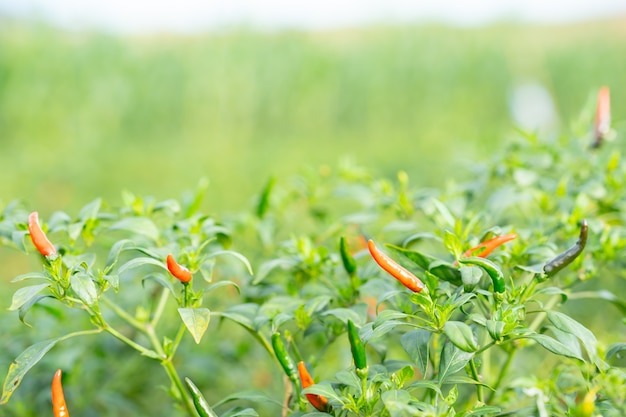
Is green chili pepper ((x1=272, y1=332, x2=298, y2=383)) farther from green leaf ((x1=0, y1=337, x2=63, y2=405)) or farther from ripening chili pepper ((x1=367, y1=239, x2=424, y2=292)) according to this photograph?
green leaf ((x1=0, y1=337, x2=63, y2=405))

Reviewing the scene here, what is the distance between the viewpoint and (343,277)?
1501mm

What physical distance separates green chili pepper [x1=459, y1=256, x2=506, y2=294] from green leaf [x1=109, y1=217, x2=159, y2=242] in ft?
1.79

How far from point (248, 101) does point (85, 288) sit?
5626 millimetres

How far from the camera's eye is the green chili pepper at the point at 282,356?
111cm

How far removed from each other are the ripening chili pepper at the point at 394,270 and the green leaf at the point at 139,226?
456 mm

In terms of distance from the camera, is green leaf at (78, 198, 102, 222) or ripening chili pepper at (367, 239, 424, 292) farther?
green leaf at (78, 198, 102, 222)

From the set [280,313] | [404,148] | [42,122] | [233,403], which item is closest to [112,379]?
[233,403]

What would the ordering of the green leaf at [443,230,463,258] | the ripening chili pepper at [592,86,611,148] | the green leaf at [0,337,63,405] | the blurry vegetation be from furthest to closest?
1. the blurry vegetation
2. the ripening chili pepper at [592,86,611,148]
3. the green leaf at [443,230,463,258]
4. the green leaf at [0,337,63,405]

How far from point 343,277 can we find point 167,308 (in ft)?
3.61

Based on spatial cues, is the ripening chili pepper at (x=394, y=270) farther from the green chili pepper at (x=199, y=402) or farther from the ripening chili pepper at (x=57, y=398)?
the ripening chili pepper at (x=57, y=398)

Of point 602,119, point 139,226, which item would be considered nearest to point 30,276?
point 139,226

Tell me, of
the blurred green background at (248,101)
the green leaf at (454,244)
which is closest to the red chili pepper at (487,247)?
the green leaf at (454,244)

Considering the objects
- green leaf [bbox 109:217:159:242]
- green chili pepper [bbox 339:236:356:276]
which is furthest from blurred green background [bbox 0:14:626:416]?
green chili pepper [bbox 339:236:356:276]

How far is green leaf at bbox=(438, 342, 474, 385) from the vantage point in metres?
1.03
